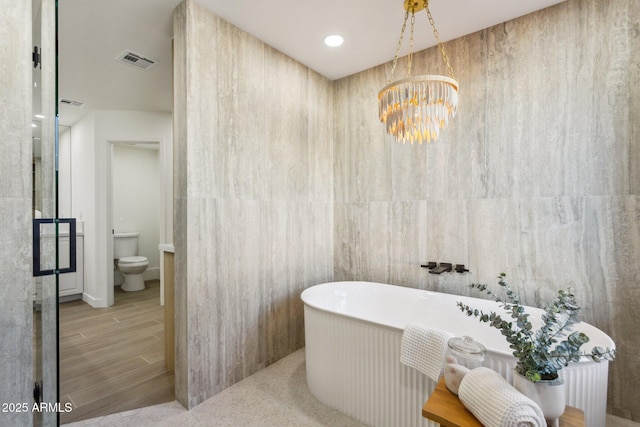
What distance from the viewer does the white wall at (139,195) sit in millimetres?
5520

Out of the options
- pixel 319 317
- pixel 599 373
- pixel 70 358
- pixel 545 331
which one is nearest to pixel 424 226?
pixel 319 317

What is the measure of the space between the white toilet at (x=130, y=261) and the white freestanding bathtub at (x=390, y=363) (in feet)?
12.0

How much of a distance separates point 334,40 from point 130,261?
4.47 meters

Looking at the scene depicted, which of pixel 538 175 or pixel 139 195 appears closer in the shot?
pixel 538 175

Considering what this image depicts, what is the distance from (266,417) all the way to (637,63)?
129 inches

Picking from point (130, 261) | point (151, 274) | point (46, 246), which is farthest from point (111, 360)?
point (151, 274)

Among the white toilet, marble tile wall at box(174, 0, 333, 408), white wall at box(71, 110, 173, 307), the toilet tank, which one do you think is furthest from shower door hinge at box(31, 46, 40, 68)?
the toilet tank

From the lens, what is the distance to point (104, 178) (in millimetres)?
4098

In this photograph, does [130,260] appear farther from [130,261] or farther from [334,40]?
[334,40]

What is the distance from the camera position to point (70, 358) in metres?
2.71

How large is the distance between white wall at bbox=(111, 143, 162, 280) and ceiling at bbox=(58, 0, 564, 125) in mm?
2580

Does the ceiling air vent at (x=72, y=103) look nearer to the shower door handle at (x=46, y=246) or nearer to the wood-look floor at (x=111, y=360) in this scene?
the wood-look floor at (x=111, y=360)

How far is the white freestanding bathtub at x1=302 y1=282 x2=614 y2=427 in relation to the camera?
147 centimetres

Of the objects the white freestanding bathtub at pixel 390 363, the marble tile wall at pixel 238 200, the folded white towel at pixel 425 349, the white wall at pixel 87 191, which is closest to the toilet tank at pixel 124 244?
the white wall at pixel 87 191
